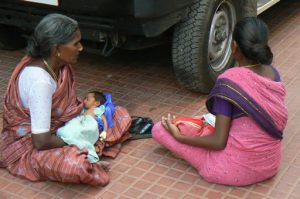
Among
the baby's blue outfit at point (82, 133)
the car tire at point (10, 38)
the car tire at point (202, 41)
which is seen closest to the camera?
the baby's blue outfit at point (82, 133)

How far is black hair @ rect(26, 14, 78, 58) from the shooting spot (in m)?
2.85

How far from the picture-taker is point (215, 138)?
2.96 m

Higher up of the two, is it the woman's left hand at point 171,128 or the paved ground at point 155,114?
the woman's left hand at point 171,128

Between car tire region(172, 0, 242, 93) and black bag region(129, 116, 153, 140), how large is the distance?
1.89 feet

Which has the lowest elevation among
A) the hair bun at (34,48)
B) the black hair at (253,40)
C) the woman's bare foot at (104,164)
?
the woman's bare foot at (104,164)

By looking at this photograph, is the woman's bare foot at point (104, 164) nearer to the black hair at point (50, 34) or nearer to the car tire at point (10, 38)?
the black hair at point (50, 34)

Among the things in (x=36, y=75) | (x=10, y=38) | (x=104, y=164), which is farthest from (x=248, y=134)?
A: (x=10, y=38)

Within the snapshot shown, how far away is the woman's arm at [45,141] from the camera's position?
292 cm

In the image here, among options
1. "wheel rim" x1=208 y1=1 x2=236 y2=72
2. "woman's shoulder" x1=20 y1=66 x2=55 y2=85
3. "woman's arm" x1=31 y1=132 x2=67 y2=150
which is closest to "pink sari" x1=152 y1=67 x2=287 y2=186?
"woman's arm" x1=31 y1=132 x2=67 y2=150

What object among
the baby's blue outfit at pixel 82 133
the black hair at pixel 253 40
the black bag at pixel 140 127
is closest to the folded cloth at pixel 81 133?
the baby's blue outfit at pixel 82 133

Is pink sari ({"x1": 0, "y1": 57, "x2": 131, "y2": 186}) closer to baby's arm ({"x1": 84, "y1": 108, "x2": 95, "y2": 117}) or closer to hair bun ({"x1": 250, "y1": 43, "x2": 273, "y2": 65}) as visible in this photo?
baby's arm ({"x1": 84, "y1": 108, "x2": 95, "y2": 117})

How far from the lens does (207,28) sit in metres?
3.89

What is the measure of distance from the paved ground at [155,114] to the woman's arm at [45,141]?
0.27 metres

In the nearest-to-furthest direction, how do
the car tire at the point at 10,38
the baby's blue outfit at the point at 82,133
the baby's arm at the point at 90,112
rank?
the baby's blue outfit at the point at 82,133 → the baby's arm at the point at 90,112 → the car tire at the point at 10,38
